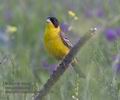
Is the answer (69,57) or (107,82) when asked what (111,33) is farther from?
(69,57)

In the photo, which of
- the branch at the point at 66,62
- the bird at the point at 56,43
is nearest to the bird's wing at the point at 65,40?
the bird at the point at 56,43

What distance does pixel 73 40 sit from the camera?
5.34 metres

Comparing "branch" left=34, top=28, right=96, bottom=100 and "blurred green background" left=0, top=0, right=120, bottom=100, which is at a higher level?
"blurred green background" left=0, top=0, right=120, bottom=100

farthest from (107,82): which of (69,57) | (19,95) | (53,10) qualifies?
(53,10)

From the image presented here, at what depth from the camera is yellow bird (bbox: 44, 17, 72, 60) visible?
5.17m

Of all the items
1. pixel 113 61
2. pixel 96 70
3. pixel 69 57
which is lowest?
pixel 69 57

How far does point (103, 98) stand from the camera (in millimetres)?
3475

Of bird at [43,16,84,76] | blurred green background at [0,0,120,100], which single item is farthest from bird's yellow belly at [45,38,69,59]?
blurred green background at [0,0,120,100]

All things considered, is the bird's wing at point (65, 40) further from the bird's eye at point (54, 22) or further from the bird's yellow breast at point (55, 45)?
the bird's eye at point (54, 22)

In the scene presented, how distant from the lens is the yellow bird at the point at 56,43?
17.0ft

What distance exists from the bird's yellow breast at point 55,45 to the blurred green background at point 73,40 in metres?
0.14

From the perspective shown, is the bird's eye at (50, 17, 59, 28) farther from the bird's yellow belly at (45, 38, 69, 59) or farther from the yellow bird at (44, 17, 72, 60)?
the bird's yellow belly at (45, 38, 69, 59)

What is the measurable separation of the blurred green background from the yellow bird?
11cm

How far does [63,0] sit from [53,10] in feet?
0.65
